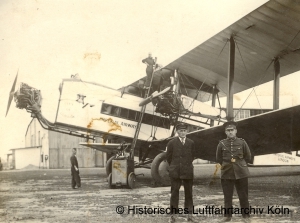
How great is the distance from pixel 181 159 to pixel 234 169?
0.74m

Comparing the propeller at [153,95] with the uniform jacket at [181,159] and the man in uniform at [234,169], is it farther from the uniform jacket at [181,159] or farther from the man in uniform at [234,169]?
the man in uniform at [234,169]

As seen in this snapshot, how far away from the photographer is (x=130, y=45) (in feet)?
24.5

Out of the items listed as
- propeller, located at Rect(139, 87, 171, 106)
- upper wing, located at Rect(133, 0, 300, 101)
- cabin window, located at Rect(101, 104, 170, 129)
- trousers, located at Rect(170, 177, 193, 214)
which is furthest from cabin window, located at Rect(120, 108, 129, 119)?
trousers, located at Rect(170, 177, 193, 214)

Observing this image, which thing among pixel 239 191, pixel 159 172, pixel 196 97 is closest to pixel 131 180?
pixel 159 172

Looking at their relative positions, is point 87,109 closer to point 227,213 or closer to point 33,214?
point 33,214

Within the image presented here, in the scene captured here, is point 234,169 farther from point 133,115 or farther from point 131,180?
point 133,115

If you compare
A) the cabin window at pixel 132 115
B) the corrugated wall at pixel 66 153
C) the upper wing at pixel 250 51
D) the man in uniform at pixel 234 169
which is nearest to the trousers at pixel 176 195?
the man in uniform at pixel 234 169

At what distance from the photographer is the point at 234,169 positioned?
476 cm

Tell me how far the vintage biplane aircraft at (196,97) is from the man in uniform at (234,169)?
1.70 metres

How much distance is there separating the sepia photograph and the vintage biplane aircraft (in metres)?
0.03

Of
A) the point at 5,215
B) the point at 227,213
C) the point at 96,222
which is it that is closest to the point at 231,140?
the point at 227,213

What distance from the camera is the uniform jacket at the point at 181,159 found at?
489 cm

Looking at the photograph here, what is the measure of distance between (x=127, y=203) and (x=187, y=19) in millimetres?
3575

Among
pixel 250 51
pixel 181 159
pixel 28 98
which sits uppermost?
pixel 250 51
